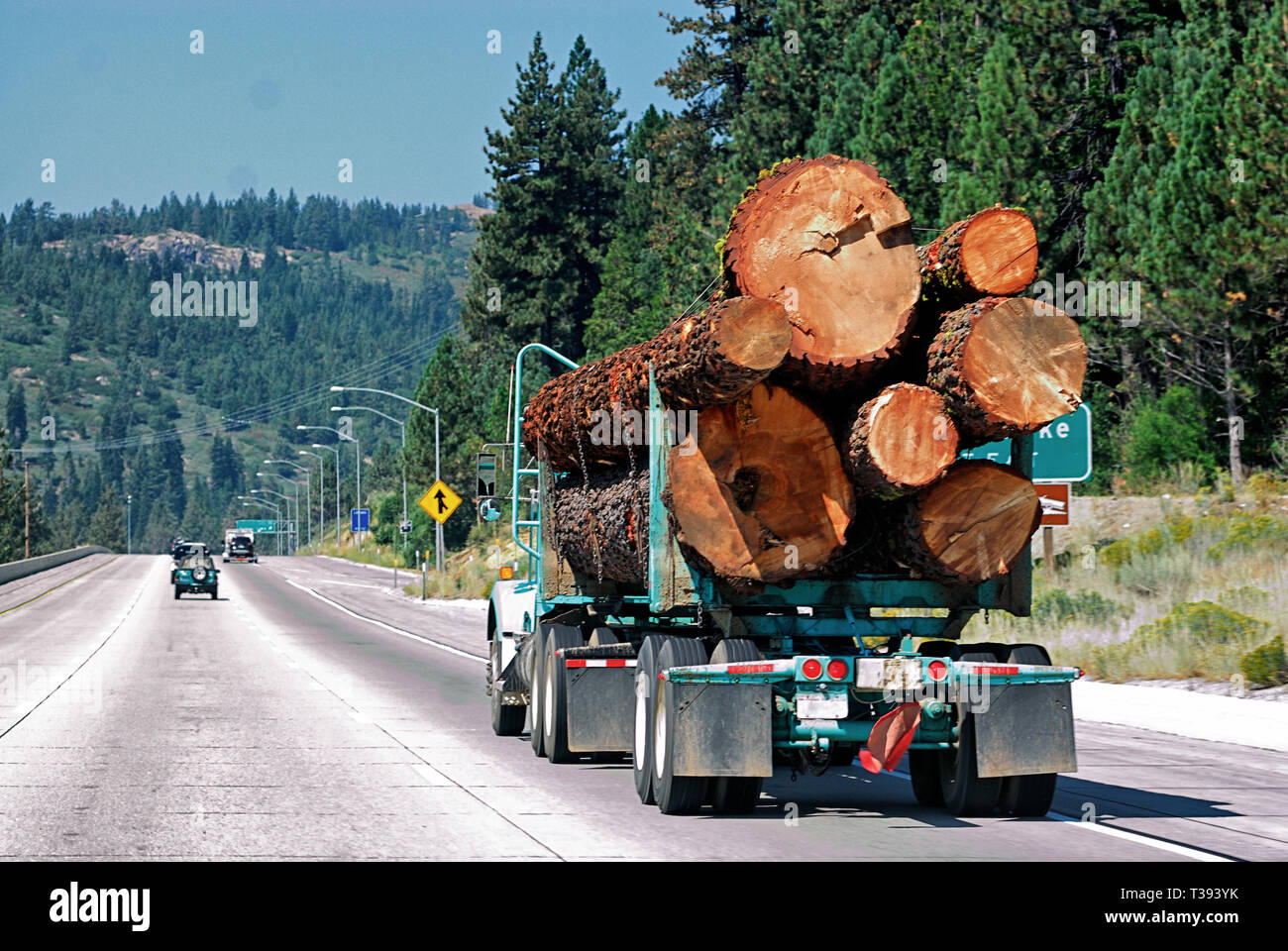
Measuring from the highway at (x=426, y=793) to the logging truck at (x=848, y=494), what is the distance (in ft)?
1.77

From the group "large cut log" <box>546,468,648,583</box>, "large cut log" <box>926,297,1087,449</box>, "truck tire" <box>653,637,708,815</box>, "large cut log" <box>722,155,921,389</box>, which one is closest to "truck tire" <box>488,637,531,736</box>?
"large cut log" <box>546,468,648,583</box>

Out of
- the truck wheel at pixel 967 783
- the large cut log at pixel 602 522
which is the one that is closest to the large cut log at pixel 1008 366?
the truck wheel at pixel 967 783

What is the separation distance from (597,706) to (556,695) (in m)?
0.54

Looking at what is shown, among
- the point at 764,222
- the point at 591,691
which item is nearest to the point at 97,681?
the point at 591,691

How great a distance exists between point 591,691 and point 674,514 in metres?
3.37

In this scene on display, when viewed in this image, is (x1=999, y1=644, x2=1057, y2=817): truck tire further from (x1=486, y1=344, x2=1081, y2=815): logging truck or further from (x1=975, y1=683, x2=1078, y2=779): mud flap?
(x1=975, y1=683, x2=1078, y2=779): mud flap

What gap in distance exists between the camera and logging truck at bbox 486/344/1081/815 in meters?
10.3

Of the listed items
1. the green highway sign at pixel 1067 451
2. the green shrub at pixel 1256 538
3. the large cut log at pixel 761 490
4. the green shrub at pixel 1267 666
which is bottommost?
the green shrub at pixel 1267 666

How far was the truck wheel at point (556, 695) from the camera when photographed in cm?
1364

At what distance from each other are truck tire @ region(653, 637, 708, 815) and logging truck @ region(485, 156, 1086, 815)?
0.05 feet

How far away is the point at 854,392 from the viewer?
415 inches

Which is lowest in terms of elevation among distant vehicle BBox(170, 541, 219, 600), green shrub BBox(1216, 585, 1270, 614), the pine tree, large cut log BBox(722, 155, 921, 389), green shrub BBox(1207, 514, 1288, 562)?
distant vehicle BBox(170, 541, 219, 600)

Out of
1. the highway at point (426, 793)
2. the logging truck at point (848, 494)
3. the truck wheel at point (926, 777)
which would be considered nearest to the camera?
the highway at point (426, 793)

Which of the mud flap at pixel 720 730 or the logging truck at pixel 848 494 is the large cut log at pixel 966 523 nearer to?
the logging truck at pixel 848 494
